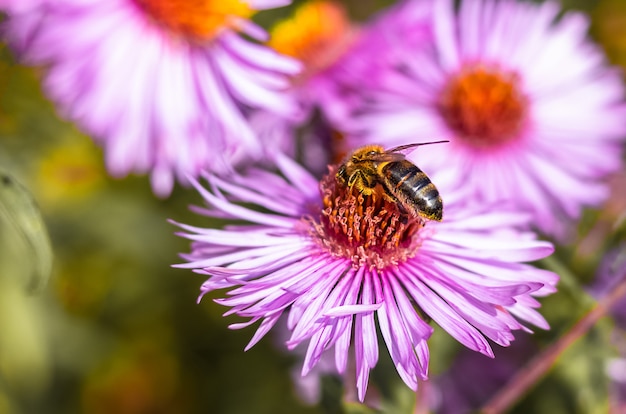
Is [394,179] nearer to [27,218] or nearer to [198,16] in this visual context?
[27,218]

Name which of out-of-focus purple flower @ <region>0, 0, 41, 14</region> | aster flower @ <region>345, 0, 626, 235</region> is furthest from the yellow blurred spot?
out-of-focus purple flower @ <region>0, 0, 41, 14</region>

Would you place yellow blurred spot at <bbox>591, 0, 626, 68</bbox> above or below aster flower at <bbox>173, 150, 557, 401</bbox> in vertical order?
above

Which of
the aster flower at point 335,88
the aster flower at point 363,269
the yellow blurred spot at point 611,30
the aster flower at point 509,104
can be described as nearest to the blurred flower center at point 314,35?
the aster flower at point 335,88

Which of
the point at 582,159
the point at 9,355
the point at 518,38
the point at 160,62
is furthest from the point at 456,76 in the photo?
the point at 9,355

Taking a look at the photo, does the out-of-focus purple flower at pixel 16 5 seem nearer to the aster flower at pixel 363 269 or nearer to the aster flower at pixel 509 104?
the aster flower at pixel 363 269

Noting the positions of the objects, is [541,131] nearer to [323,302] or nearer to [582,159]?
[582,159]

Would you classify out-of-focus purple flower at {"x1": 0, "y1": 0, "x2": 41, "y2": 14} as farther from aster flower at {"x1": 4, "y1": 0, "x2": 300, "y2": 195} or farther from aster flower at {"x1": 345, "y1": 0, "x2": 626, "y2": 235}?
aster flower at {"x1": 345, "y1": 0, "x2": 626, "y2": 235}
